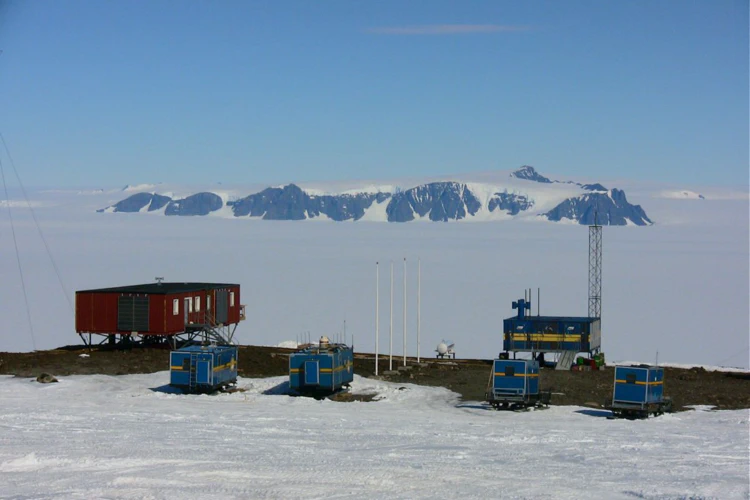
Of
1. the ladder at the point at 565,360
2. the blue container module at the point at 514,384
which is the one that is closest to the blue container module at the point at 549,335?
the ladder at the point at 565,360

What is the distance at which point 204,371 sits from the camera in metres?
39.6

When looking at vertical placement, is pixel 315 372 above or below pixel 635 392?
above

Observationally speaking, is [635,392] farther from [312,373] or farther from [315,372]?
[312,373]

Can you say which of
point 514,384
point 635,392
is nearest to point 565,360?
point 514,384

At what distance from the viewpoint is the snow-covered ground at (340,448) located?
21.5m

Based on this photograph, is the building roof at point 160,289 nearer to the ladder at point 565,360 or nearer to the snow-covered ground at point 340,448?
the snow-covered ground at point 340,448

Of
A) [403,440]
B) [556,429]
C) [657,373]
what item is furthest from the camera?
[657,373]

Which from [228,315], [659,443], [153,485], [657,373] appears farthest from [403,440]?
[228,315]

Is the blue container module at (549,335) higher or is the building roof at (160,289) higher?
the building roof at (160,289)

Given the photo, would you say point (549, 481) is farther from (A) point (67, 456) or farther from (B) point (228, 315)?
(B) point (228, 315)

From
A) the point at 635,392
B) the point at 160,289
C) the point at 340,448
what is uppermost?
the point at 160,289

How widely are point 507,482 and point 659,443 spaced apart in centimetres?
888

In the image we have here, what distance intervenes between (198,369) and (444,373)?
14.0m

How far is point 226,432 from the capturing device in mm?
30266
